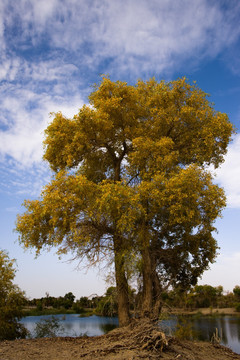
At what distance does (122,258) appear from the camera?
11047 millimetres

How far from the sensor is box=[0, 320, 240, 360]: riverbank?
7.64 m

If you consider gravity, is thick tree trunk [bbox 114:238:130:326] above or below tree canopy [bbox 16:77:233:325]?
below

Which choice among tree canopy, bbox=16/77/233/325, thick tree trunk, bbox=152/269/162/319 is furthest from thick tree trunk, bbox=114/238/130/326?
thick tree trunk, bbox=152/269/162/319

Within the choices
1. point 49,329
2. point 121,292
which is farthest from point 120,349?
point 49,329

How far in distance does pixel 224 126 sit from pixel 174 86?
2.91 meters

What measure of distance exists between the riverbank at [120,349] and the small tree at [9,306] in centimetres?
289

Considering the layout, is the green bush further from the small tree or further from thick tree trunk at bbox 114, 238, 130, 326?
thick tree trunk at bbox 114, 238, 130, 326

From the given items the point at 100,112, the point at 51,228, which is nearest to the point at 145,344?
the point at 51,228

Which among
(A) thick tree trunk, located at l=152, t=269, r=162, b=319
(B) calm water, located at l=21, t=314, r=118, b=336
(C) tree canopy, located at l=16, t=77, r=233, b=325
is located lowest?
(B) calm water, located at l=21, t=314, r=118, b=336

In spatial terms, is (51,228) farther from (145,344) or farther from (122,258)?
(145,344)

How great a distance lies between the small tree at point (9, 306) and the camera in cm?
1302

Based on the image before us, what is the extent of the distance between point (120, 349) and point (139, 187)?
507 cm

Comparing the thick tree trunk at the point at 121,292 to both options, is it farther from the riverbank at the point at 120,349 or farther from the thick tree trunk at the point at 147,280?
the riverbank at the point at 120,349

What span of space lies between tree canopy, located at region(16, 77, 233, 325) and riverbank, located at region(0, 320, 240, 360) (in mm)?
1461
